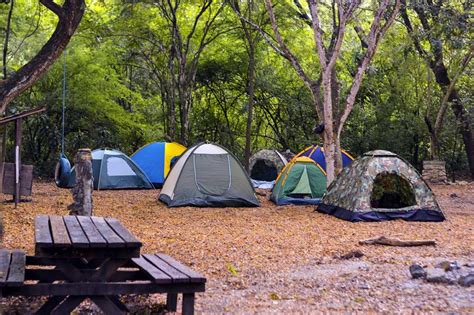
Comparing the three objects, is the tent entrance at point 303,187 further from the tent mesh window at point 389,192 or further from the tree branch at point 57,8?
the tree branch at point 57,8

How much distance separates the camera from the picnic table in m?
3.89

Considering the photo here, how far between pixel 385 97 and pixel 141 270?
17962 mm

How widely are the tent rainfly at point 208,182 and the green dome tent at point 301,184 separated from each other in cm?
77

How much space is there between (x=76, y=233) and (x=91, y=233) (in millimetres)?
105

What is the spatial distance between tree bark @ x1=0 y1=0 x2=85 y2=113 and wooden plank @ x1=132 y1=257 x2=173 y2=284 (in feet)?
18.3

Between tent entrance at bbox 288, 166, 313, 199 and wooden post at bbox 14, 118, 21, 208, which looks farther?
tent entrance at bbox 288, 166, 313, 199

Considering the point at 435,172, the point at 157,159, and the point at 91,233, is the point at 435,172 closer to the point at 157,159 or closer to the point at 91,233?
the point at 157,159

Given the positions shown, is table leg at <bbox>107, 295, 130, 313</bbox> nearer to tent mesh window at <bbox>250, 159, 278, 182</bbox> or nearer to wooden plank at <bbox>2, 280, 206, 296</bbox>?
wooden plank at <bbox>2, 280, 206, 296</bbox>

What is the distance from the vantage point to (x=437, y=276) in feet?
17.9

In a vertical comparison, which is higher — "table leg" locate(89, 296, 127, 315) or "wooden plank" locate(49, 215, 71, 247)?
"wooden plank" locate(49, 215, 71, 247)

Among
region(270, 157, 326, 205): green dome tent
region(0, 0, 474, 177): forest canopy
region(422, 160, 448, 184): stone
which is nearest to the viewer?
region(270, 157, 326, 205): green dome tent

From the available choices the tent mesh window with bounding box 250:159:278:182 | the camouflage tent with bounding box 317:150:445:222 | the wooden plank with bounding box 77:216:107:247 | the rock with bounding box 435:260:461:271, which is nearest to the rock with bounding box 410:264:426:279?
the rock with bounding box 435:260:461:271

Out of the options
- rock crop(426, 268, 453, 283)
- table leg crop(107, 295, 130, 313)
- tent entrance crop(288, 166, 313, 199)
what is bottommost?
table leg crop(107, 295, 130, 313)

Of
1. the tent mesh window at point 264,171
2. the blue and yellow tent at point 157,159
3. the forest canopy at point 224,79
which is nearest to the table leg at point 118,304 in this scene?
the forest canopy at point 224,79
